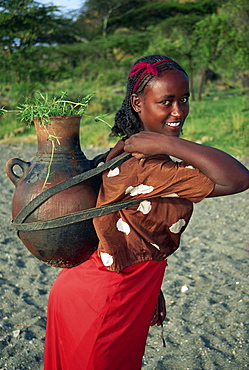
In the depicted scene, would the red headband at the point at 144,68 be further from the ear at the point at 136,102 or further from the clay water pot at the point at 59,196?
the clay water pot at the point at 59,196

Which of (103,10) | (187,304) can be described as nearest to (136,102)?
(187,304)

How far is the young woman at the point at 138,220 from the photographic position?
57.9 inches

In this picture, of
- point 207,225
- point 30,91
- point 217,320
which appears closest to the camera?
point 217,320

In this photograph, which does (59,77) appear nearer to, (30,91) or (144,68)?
(30,91)

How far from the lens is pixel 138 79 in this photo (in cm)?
161

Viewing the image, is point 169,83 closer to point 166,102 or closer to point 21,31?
point 166,102

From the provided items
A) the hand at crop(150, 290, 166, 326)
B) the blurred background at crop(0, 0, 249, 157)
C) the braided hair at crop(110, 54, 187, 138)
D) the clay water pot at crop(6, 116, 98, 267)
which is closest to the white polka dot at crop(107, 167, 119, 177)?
the clay water pot at crop(6, 116, 98, 267)

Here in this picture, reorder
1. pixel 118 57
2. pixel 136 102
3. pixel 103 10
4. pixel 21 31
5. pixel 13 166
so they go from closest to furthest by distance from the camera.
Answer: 1. pixel 136 102
2. pixel 13 166
3. pixel 21 31
4. pixel 118 57
5. pixel 103 10

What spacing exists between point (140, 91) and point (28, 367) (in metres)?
2.05

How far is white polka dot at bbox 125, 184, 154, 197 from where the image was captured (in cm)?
151

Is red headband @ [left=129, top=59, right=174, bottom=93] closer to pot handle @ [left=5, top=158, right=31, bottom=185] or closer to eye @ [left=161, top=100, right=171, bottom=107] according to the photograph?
eye @ [left=161, top=100, right=171, bottom=107]

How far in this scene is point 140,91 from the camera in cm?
161

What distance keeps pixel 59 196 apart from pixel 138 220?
0.30 metres

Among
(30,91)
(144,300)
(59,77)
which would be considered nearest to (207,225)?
(144,300)
